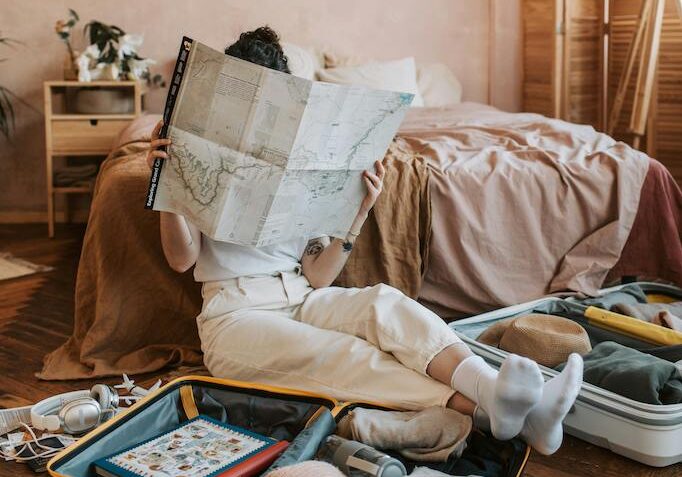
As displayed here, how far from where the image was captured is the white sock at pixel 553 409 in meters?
1.54

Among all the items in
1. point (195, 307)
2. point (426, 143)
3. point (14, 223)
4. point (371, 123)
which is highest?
point (371, 123)

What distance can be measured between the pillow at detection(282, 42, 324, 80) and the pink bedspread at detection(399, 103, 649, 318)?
4.31 ft

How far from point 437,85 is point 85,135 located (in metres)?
1.68

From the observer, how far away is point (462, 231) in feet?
8.46

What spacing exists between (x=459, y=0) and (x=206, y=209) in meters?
3.32

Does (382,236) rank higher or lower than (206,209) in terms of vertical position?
lower

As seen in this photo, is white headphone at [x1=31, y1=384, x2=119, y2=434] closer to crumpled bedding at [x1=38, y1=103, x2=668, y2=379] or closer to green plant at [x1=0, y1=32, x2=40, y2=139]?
crumpled bedding at [x1=38, y1=103, x2=668, y2=379]

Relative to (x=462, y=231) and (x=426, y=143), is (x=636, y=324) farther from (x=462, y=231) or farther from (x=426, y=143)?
(x=426, y=143)

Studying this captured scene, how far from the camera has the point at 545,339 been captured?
1999 mm

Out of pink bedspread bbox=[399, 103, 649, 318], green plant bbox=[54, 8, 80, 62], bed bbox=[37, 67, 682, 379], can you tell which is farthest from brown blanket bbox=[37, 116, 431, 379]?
green plant bbox=[54, 8, 80, 62]

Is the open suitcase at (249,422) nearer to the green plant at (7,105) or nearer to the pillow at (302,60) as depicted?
the pillow at (302,60)

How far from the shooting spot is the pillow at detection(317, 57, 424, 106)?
160 inches

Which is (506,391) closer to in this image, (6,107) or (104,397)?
(104,397)

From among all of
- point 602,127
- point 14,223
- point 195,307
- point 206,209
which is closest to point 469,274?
point 195,307
